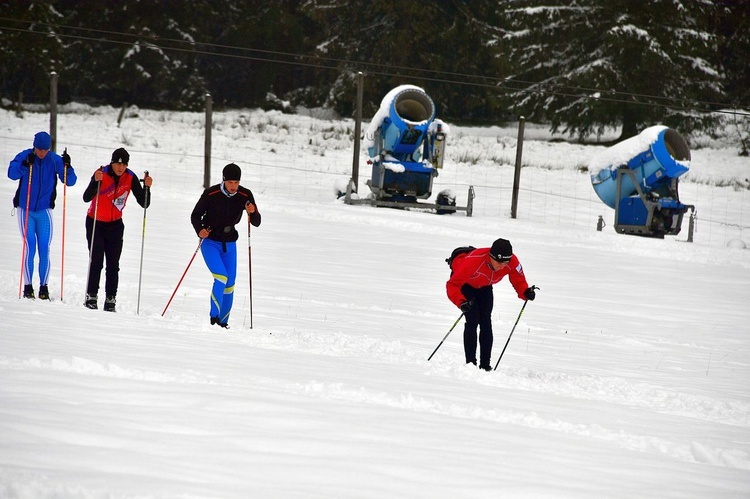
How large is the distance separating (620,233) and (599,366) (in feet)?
44.3

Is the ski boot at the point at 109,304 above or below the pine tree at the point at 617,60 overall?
below

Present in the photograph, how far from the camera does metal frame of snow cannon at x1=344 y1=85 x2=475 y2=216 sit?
73.8 feet

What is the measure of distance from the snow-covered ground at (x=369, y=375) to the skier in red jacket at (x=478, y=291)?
0.30 meters

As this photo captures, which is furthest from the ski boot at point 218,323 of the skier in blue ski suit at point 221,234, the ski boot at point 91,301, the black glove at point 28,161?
the black glove at point 28,161

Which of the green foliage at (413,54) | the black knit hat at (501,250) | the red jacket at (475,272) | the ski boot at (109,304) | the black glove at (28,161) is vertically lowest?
the ski boot at (109,304)

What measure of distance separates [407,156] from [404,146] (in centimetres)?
39

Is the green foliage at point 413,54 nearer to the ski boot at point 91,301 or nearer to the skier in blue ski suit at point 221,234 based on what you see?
the skier in blue ski suit at point 221,234

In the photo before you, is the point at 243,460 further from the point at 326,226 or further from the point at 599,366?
the point at 326,226

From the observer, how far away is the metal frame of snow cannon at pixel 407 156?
22.5 meters

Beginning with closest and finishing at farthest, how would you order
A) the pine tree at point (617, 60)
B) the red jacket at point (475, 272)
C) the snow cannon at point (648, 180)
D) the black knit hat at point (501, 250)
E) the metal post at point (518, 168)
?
the black knit hat at point (501, 250) → the red jacket at point (475, 272) → the snow cannon at point (648, 180) → the metal post at point (518, 168) → the pine tree at point (617, 60)

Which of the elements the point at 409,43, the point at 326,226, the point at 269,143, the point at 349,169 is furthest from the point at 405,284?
the point at 409,43

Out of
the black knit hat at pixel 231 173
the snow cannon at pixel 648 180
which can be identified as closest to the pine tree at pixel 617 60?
the snow cannon at pixel 648 180

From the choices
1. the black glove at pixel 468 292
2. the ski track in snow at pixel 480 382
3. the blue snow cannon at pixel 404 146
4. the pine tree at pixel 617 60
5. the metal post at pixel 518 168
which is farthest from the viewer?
the pine tree at pixel 617 60

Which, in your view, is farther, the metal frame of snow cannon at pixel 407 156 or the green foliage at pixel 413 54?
the green foliage at pixel 413 54
